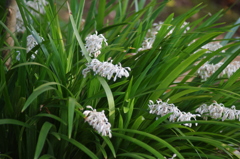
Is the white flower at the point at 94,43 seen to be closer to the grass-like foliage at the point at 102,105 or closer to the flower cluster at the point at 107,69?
the grass-like foliage at the point at 102,105

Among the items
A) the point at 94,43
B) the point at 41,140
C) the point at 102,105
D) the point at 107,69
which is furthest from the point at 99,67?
the point at 102,105

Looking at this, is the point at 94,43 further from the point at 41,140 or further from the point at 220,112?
the point at 220,112

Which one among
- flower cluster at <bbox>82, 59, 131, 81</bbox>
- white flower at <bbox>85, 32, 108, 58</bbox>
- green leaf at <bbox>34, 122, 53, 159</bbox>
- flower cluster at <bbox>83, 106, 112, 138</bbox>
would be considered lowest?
green leaf at <bbox>34, 122, 53, 159</bbox>

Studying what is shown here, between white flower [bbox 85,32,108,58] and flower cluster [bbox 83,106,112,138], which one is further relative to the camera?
white flower [bbox 85,32,108,58]

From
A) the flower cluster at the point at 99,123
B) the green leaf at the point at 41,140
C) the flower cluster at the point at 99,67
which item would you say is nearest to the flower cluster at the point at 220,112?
the flower cluster at the point at 99,67

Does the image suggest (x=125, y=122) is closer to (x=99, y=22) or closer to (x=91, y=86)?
(x=91, y=86)

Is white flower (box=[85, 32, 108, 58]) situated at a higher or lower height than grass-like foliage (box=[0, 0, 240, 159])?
higher

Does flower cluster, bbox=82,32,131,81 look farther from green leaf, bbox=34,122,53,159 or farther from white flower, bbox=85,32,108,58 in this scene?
green leaf, bbox=34,122,53,159

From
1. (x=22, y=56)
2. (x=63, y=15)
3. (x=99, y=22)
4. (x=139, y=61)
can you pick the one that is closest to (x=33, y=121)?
(x=22, y=56)

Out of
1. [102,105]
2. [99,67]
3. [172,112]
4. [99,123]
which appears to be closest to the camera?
[99,123]

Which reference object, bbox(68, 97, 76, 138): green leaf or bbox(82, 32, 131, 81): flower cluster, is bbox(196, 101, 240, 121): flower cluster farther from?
Answer: bbox(68, 97, 76, 138): green leaf

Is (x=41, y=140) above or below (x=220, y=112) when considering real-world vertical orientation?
below

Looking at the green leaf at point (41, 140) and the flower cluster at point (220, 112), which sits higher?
the flower cluster at point (220, 112)

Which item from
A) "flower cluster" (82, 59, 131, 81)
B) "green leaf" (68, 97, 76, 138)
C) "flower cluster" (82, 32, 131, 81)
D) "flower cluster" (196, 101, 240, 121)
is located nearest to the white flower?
"flower cluster" (82, 32, 131, 81)
